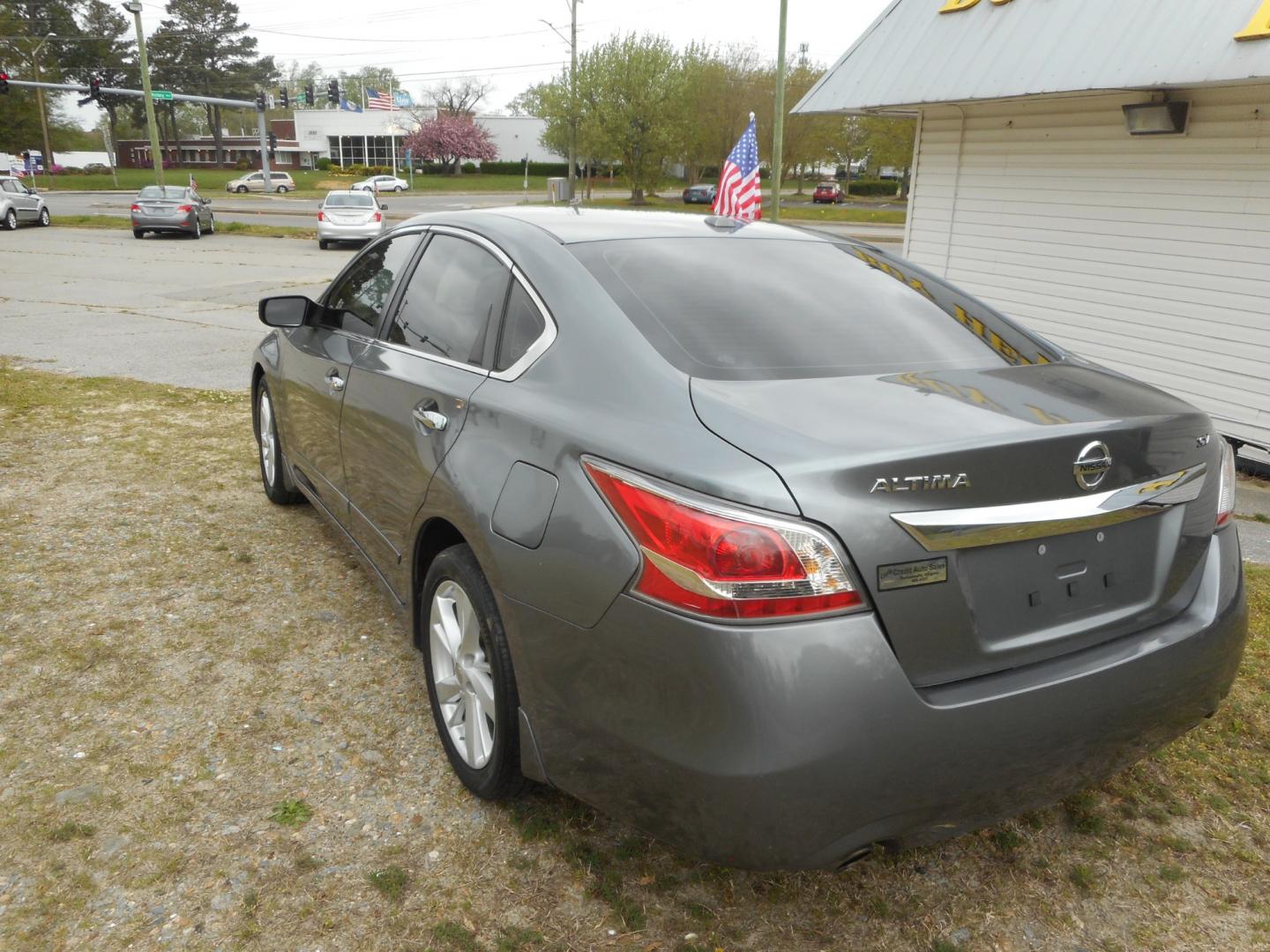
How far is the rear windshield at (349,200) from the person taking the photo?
25.3 metres

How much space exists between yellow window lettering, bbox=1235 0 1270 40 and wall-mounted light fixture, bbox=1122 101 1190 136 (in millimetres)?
1187

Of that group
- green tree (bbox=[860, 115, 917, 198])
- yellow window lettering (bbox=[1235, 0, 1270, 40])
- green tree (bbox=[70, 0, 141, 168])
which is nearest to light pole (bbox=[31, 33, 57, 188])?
green tree (bbox=[70, 0, 141, 168])

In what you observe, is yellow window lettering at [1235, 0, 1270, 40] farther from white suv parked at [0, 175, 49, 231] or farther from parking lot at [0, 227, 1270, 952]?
white suv parked at [0, 175, 49, 231]

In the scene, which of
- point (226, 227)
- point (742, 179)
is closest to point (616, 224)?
point (742, 179)

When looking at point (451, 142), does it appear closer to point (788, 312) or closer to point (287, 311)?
point (287, 311)

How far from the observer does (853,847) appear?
1963 mm

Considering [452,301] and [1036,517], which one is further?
[452,301]

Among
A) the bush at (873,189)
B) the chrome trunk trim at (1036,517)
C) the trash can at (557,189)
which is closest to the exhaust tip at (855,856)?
the chrome trunk trim at (1036,517)

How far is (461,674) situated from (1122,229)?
7.81m

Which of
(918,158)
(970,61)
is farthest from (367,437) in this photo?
(918,158)

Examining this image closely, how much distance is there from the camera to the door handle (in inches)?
110

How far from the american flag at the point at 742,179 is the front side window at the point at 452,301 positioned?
10.1 metres

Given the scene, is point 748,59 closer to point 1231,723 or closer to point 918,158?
point 918,158

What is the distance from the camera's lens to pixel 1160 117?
Answer: 765 cm
